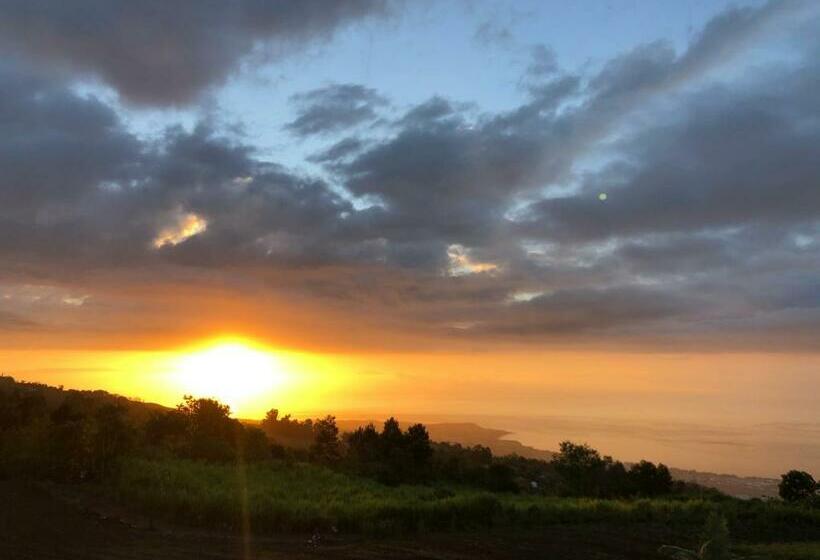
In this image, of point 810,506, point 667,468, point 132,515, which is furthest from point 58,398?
point 810,506

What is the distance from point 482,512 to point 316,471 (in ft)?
36.9

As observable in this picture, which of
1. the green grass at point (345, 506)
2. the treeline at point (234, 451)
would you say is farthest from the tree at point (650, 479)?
the green grass at point (345, 506)

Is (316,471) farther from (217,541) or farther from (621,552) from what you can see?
(621,552)

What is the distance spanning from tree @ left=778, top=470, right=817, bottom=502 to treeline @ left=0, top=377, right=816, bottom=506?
0.07 metres

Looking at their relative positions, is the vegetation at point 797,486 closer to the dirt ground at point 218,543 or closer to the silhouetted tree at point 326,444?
the dirt ground at point 218,543

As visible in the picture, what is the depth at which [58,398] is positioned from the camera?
52.2 m

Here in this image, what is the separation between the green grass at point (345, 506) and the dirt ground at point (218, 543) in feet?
4.42

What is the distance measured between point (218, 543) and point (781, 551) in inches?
683

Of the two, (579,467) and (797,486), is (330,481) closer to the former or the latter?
(579,467)

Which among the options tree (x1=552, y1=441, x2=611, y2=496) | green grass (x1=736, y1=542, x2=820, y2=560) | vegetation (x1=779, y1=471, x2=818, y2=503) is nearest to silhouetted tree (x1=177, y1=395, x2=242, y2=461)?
tree (x1=552, y1=441, x2=611, y2=496)

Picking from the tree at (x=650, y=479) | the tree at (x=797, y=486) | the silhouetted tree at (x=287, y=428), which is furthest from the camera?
the silhouetted tree at (x=287, y=428)

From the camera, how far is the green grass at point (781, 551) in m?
20.1

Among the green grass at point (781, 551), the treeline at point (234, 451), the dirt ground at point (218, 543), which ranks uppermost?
the treeline at point (234, 451)

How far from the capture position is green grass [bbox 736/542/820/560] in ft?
66.0
